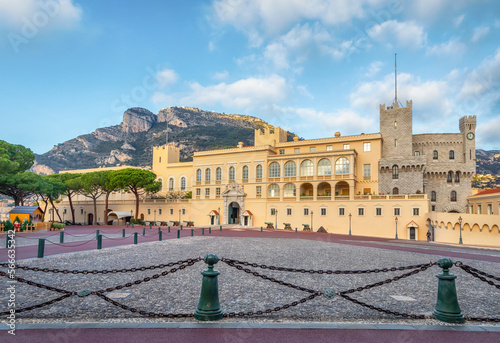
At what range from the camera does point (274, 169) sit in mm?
50938

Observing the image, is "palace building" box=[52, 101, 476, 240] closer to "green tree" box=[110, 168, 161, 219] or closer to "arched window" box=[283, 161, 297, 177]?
"arched window" box=[283, 161, 297, 177]

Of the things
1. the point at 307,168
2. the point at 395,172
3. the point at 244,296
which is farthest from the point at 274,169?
the point at 244,296

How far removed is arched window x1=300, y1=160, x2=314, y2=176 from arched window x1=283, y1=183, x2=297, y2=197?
2.40 m

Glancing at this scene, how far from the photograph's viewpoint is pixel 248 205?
169 feet

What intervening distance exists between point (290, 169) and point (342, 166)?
7.72 metres

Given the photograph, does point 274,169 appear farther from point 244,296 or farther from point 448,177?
point 244,296

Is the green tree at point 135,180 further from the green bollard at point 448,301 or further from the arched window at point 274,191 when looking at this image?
the green bollard at point 448,301

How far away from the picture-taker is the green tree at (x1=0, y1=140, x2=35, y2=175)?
39094 millimetres

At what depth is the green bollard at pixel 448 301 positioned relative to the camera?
587 centimetres

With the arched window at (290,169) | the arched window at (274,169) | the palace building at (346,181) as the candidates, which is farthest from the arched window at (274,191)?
the arched window at (290,169)

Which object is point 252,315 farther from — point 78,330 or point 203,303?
point 78,330

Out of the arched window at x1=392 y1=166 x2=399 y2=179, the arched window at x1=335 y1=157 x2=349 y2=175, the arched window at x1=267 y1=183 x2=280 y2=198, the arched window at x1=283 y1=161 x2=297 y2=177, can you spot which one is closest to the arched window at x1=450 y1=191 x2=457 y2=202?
the arched window at x1=392 y1=166 x2=399 y2=179

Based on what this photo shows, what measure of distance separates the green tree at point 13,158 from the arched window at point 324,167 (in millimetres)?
39027

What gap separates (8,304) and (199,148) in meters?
110
